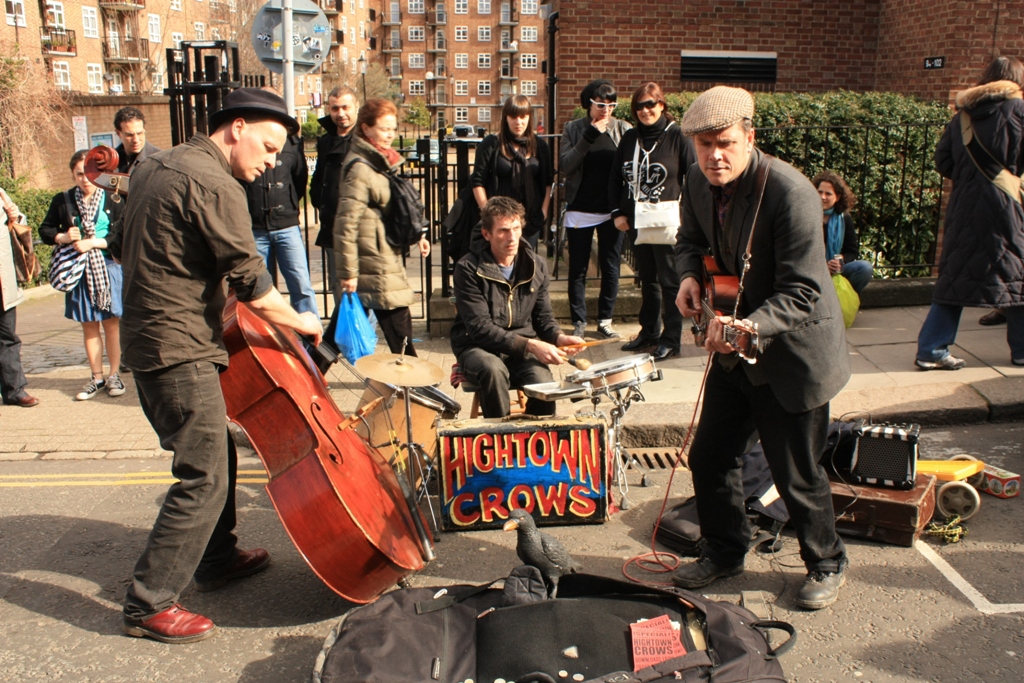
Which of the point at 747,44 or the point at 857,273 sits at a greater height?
the point at 747,44

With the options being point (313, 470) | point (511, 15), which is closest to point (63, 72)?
point (313, 470)

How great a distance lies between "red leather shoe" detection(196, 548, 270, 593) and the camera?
4.04 meters

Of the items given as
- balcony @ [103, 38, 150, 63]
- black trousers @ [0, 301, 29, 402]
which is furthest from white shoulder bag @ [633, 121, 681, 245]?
balcony @ [103, 38, 150, 63]

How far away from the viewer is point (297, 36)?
28.9ft

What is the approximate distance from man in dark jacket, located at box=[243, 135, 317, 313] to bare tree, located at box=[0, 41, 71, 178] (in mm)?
16680

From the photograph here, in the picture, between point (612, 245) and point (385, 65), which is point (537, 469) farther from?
point (385, 65)

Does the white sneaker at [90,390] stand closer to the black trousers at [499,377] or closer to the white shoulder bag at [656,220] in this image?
the black trousers at [499,377]

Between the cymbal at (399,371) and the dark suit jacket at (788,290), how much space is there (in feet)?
4.07

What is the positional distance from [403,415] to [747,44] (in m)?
8.76

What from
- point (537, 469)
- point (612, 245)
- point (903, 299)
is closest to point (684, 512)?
point (537, 469)

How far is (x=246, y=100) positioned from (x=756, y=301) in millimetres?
2061

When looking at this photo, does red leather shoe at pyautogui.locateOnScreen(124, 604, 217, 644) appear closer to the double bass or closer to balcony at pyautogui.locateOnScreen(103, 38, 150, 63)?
the double bass

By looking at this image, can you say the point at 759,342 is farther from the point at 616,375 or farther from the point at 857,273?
the point at 857,273

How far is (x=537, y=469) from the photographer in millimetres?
4504
